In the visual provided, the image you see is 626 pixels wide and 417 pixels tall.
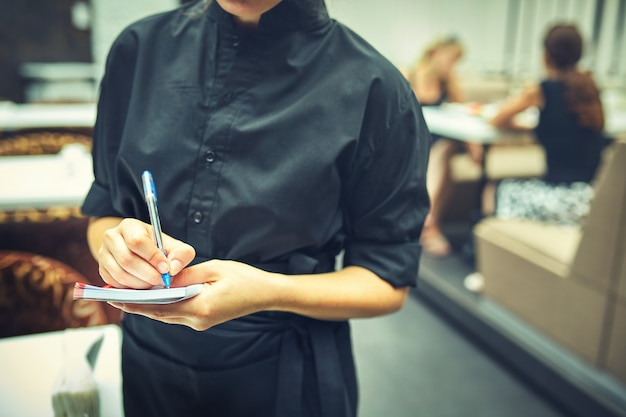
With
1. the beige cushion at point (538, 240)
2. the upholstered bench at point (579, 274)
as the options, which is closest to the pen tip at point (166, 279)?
the upholstered bench at point (579, 274)

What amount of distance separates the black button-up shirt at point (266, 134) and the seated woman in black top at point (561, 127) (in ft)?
7.20

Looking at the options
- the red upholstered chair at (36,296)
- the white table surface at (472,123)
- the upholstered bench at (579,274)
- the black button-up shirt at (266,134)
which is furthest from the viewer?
the white table surface at (472,123)

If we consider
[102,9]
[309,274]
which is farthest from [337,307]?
[102,9]

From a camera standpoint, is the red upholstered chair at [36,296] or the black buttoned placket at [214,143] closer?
the black buttoned placket at [214,143]

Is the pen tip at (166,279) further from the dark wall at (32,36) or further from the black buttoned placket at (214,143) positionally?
the dark wall at (32,36)

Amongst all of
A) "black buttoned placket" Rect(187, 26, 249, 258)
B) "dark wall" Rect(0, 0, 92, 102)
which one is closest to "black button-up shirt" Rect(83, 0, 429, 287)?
"black buttoned placket" Rect(187, 26, 249, 258)

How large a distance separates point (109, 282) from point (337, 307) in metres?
0.32

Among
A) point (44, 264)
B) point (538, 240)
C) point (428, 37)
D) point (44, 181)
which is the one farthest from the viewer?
point (428, 37)

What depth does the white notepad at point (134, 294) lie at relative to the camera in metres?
0.58

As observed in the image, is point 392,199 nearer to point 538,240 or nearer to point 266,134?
point 266,134

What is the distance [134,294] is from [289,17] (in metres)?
0.41

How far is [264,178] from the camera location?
750mm

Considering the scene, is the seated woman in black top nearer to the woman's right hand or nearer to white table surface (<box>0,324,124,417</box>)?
white table surface (<box>0,324,124,417</box>)

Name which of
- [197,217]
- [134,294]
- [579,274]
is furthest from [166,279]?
[579,274]
